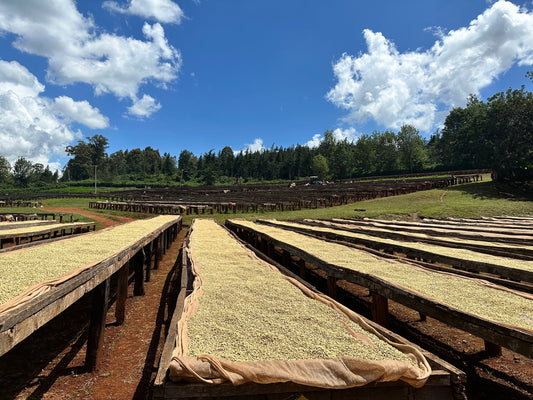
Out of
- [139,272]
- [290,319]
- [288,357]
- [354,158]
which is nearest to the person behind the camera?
[288,357]

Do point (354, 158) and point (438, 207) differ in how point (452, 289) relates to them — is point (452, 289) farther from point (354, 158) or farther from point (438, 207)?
point (354, 158)

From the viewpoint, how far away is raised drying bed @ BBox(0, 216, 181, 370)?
262cm

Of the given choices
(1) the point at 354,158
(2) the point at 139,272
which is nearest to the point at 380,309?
(2) the point at 139,272

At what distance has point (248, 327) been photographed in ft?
9.59


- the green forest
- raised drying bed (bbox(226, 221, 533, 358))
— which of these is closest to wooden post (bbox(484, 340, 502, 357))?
raised drying bed (bbox(226, 221, 533, 358))

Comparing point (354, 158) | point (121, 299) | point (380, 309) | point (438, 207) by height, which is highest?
point (354, 158)

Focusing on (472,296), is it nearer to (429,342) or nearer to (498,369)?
(498,369)

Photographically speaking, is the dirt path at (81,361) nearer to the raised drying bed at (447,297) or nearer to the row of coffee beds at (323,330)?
the row of coffee beds at (323,330)

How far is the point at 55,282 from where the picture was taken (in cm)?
Result: 345

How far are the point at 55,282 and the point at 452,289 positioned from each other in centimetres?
522

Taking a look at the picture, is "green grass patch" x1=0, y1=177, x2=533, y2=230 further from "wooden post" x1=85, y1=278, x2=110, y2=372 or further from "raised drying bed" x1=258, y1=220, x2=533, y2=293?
"wooden post" x1=85, y1=278, x2=110, y2=372

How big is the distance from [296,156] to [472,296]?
103m

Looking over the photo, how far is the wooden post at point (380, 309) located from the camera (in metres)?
4.50

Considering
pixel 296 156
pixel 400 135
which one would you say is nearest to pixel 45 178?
pixel 296 156
